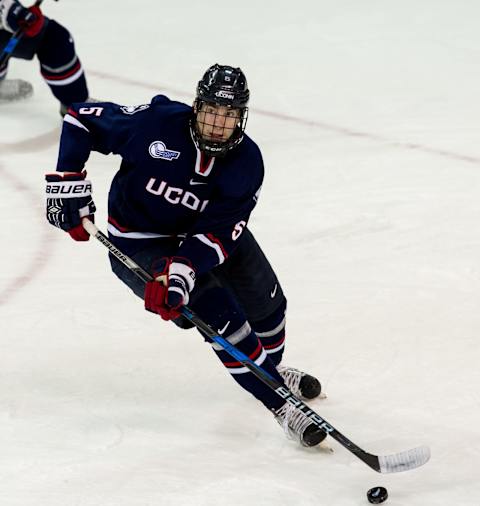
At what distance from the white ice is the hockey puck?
5 centimetres

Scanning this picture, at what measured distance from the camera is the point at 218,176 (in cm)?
282

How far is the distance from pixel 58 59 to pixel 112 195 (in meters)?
2.38

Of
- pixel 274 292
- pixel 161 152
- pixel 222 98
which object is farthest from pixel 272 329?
pixel 222 98

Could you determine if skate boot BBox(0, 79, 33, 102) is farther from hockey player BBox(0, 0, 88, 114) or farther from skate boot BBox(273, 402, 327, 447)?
skate boot BBox(273, 402, 327, 447)

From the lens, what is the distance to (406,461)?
2693 mm

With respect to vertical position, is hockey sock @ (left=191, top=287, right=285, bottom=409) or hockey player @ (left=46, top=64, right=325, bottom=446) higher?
hockey player @ (left=46, top=64, right=325, bottom=446)

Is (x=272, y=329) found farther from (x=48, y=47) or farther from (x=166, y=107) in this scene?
(x=48, y=47)

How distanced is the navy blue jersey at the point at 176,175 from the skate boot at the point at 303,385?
506 millimetres

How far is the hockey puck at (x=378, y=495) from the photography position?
2.61m

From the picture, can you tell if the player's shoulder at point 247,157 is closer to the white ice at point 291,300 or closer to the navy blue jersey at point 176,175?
the navy blue jersey at point 176,175

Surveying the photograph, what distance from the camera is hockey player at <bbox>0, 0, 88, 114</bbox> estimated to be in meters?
4.99

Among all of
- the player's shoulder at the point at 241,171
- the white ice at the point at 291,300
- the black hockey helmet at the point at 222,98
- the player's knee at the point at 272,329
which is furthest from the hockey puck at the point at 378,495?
the black hockey helmet at the point at 222,98

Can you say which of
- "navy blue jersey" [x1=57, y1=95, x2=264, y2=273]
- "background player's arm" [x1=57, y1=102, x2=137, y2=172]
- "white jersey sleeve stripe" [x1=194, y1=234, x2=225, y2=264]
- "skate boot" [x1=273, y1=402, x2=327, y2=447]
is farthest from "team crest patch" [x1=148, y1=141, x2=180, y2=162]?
"skate boot" [x1=273, y1=402, x2=327, y2=447]

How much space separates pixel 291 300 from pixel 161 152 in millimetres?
1086
